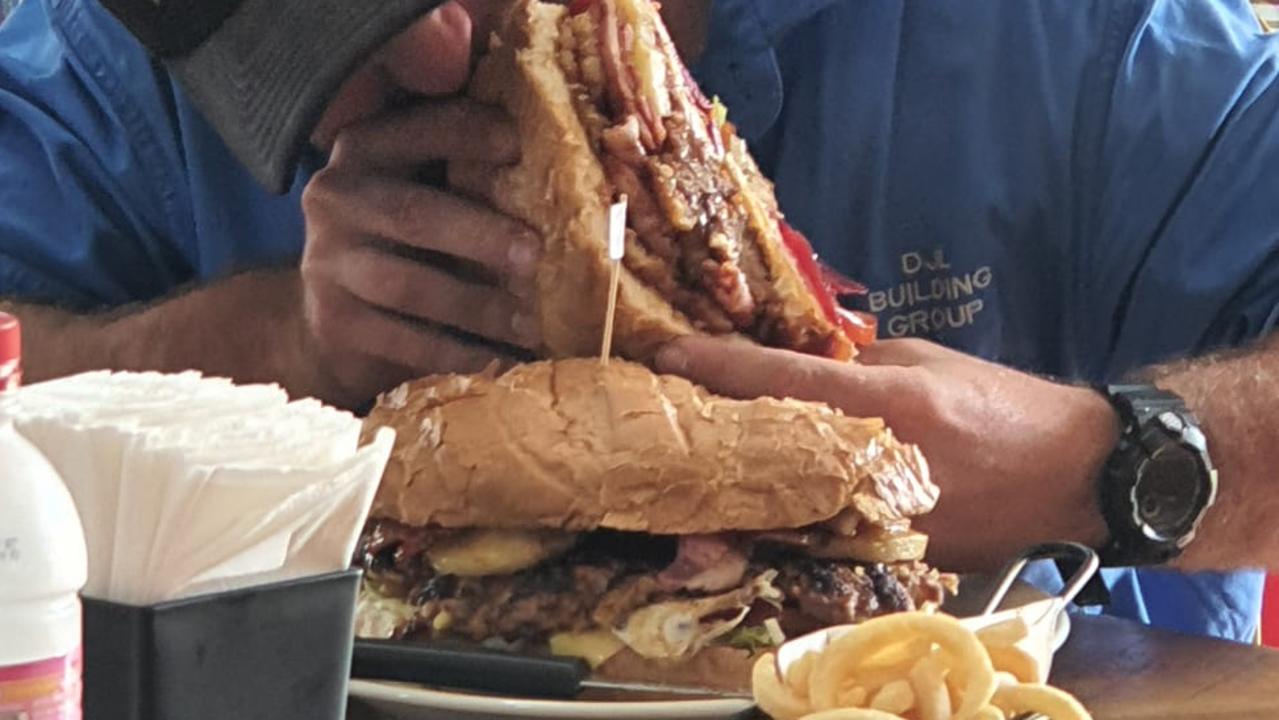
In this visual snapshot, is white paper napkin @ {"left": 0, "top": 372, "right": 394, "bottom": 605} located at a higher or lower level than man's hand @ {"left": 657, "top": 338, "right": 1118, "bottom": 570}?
higher

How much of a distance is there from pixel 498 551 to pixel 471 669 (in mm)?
126

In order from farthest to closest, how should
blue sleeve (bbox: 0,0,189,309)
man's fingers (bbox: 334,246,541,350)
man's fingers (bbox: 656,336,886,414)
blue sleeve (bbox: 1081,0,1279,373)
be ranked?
blue sleeve (bbox: 0,0,189,309) < blue sleeve (bbox: 1081,0,1279,373) < man's fingers (bbox: 334,246,541,350) < man's fingers (bbox: 656,336,886,414)

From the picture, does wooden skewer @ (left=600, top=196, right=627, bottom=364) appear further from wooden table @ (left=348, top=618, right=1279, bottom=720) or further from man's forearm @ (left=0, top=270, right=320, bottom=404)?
man's forearm @ (left=0, top=270, right=320, bottom=404)

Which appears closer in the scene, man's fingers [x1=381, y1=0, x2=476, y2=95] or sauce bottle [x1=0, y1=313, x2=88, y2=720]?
sauce bottle [x1=0, y1=313, x2=88, y2=720]

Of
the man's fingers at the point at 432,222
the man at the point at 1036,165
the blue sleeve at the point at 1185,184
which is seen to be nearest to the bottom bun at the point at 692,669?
the man's fingers at the point at 432,222

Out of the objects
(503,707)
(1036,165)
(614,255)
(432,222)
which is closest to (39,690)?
(503,707)

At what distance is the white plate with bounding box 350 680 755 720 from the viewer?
81cm

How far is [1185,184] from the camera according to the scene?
160 cm

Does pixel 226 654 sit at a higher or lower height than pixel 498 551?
higher

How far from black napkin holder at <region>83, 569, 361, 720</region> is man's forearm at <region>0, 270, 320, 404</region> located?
3.08 ft

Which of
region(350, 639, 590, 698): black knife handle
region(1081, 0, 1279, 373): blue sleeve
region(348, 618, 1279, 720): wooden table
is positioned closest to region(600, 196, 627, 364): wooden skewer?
region(350, 639, 590, 698): black knife handle

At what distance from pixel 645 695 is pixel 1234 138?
1.01 metres

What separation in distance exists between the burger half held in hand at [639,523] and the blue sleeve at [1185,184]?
27.4 inches

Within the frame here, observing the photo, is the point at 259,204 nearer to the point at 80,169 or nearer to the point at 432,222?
the point at 80,169
